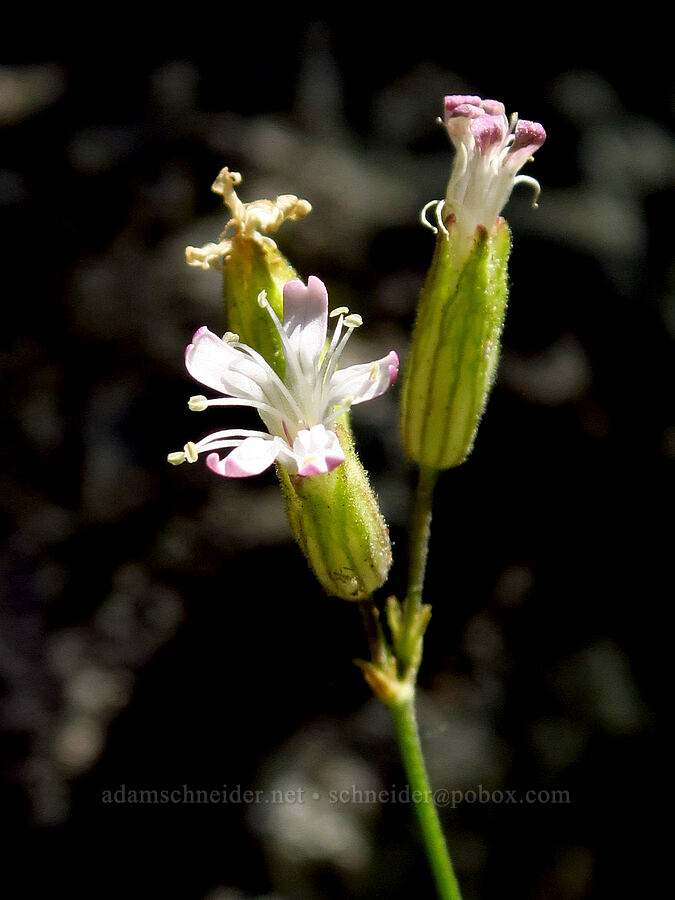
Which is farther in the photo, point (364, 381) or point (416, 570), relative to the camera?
point (416, 570)

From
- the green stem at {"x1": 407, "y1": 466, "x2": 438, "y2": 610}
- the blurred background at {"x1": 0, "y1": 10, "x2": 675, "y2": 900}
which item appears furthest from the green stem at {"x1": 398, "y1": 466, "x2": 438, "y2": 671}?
the blurred background at {"x1": 0, "y1": 10, "x2": 675, "y2": 900}

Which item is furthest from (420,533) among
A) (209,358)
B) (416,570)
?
(209,358)

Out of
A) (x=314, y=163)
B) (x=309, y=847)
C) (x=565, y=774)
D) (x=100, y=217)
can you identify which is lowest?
(x=309, y=847)

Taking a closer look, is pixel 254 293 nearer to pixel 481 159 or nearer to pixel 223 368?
pixel 223 368

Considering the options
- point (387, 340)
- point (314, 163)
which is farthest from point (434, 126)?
point (387, 340)

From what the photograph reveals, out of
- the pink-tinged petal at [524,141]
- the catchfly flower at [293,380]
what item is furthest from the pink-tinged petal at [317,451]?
the pink-tinged petal at [524,141]

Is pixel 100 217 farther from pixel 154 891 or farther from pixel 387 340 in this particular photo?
pixel 154 891

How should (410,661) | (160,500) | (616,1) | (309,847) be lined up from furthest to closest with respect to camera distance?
(616,1) → (160,500) → (309,847) → (410,661)
